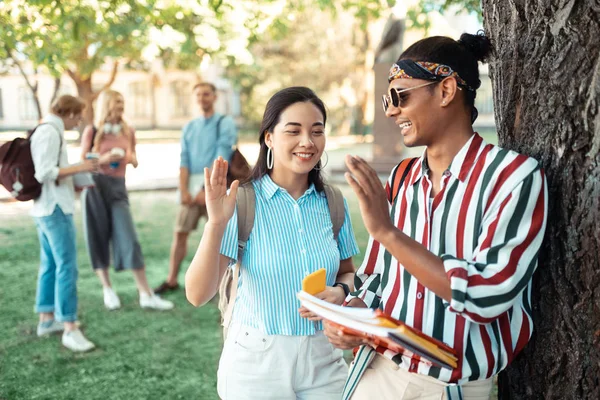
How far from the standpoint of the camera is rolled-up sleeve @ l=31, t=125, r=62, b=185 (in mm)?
5402

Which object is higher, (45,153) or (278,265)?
(45,153)

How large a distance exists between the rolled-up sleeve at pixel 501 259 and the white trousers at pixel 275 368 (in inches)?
38.2

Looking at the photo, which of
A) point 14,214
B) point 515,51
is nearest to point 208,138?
point 515,51

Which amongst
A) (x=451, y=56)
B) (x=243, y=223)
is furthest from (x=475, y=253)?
(x=243, y=223)

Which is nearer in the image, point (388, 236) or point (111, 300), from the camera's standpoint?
point (388, 236)

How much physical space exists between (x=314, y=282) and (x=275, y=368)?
1.64ft

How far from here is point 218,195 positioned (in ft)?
8.05

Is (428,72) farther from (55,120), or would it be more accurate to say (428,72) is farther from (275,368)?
(55,120)

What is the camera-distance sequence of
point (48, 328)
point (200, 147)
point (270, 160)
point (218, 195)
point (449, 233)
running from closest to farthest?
1. point (449, 233)
2. point (218, 195)
3. point (270, 160)
4. point (48, 328)
5. point (200, 147)

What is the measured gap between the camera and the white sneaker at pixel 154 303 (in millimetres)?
6605

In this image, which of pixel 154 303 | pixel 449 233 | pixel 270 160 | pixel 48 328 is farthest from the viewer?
pixel 154 303

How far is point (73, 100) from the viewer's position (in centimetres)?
569

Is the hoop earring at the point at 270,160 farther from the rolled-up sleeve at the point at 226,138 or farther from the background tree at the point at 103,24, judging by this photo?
the rolled-up sleeve at the point at 226,138

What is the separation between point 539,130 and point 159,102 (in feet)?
152
